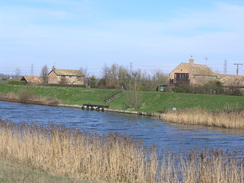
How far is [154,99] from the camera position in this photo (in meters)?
55.2

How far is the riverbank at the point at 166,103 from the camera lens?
35209 mm

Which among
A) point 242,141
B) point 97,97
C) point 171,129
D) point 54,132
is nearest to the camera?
point 54,132

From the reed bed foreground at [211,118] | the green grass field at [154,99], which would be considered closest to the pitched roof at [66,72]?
the green grass field at [154,99]

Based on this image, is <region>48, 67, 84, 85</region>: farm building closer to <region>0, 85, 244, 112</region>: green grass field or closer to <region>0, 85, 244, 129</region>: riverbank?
<region>0, 85, 244, 129</region>: riverbank

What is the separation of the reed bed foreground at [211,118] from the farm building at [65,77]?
67.9 m

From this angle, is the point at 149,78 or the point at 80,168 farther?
the point at 149,78

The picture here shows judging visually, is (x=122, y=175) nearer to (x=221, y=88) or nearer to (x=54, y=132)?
(x=54, y=132)

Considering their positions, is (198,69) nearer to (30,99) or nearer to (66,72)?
(30,99)

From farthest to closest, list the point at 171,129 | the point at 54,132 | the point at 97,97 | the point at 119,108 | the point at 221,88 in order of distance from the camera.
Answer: the point at 97,97, the point at 221,88, the point at 119,108, the point at 171,129, the point at 54,132

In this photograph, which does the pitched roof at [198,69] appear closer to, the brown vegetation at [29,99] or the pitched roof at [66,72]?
the brown vegetation at [29,99]

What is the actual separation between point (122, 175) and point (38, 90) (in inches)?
2488

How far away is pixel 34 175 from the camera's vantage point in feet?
38.5

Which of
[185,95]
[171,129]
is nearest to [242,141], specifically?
[171,129]

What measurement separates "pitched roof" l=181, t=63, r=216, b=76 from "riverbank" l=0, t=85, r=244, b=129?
19.3 meters
